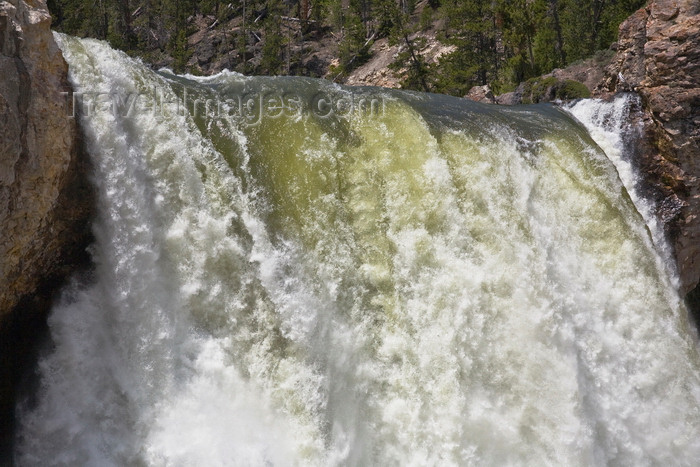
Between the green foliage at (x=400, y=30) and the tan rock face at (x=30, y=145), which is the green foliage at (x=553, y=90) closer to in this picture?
the green foliage at (x=400, y=30)

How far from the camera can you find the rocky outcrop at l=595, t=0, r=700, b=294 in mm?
9625

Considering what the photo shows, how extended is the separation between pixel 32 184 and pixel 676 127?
880 cm

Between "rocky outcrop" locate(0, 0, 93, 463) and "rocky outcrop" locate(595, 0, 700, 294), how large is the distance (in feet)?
26.9

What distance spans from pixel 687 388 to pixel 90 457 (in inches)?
286

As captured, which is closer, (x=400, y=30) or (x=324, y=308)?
(x=324, y=308)

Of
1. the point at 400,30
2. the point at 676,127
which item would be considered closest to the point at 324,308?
the point at 676,127

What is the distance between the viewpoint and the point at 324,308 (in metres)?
7.12

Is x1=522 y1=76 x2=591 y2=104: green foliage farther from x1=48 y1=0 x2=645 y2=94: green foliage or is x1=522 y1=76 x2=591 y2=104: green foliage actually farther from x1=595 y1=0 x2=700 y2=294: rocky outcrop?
x1=595 y1=0 x2=700 y2=294: rocky outcrop

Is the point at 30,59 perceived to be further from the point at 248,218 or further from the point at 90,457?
the point at 90,457

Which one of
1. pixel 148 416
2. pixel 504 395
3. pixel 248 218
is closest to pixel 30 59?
pixel 248 218

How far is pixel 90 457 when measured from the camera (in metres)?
6.46

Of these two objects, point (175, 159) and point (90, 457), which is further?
point (175, 159)

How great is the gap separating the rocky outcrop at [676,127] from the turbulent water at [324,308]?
2.04 m

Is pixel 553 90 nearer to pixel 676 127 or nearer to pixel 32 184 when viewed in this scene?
pixel 676 127
